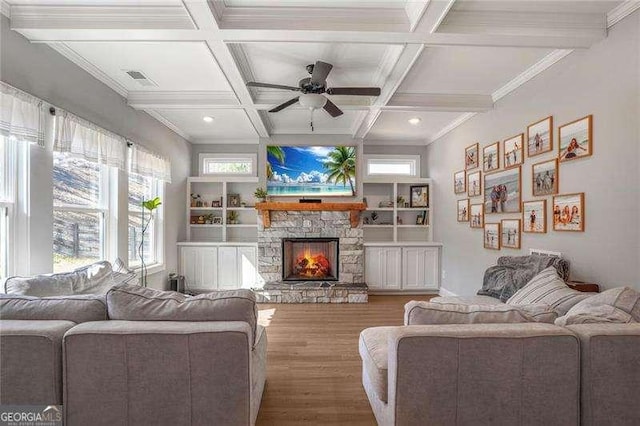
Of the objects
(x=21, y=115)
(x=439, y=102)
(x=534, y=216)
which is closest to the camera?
(x=21, y=115)

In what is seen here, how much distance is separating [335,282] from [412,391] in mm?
4172

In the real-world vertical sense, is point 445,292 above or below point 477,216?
below

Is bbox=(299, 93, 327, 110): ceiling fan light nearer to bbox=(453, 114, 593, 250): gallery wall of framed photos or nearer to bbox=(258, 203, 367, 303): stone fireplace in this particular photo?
bbox=(453, 114, 593, 250): gallery wall of framed photos

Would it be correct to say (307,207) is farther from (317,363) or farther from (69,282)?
(69,282)

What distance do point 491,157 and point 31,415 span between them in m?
4.65

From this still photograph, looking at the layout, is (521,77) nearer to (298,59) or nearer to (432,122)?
(432,122)

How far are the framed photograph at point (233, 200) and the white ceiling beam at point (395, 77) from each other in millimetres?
2708

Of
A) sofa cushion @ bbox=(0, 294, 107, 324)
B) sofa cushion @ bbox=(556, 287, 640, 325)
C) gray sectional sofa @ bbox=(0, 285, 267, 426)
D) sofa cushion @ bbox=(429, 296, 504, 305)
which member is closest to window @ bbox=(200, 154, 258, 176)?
sofa cushion @ bbox=(429, 296, 504, 305)

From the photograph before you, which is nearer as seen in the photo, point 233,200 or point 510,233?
point 510,233

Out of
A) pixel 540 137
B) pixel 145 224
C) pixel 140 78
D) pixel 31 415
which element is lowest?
pixel 31 415

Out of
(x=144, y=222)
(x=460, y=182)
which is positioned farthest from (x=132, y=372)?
(x=460, y=182)

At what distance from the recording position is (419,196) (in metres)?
6.32

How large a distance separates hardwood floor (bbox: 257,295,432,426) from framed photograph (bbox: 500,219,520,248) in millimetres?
1614

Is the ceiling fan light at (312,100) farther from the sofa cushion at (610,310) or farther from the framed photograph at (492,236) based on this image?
the sofa cushion at (610,310)
